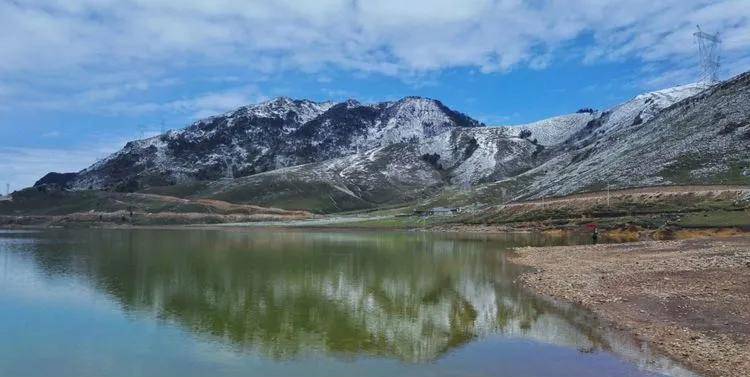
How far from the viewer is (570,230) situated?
12888cm

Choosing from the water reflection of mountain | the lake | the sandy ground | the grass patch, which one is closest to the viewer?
the lake

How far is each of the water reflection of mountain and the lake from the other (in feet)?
0.47

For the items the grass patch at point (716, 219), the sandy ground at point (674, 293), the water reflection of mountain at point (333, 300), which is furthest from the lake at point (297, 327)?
the grass patch at point (716, 219)

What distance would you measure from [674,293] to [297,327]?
81.1ft

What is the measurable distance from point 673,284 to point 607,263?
16789 mm

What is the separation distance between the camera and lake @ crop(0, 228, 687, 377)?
25.1m

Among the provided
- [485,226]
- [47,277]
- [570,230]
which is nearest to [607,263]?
[47,277]

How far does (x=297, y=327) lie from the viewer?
33.5m

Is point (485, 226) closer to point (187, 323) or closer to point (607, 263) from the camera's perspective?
point (607, 263)

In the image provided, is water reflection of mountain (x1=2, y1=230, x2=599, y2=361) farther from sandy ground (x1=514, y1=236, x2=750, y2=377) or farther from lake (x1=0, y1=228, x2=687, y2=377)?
sandy ground (x1=514, y1=236, x2=750, y2=377)

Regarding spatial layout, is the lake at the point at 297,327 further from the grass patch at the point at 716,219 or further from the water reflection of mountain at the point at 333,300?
the grass patch at the point at 716,219

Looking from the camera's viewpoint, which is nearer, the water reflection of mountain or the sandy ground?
the sandy ground

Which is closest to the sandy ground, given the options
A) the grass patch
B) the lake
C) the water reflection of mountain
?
the lake

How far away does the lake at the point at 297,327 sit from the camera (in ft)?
82.4
